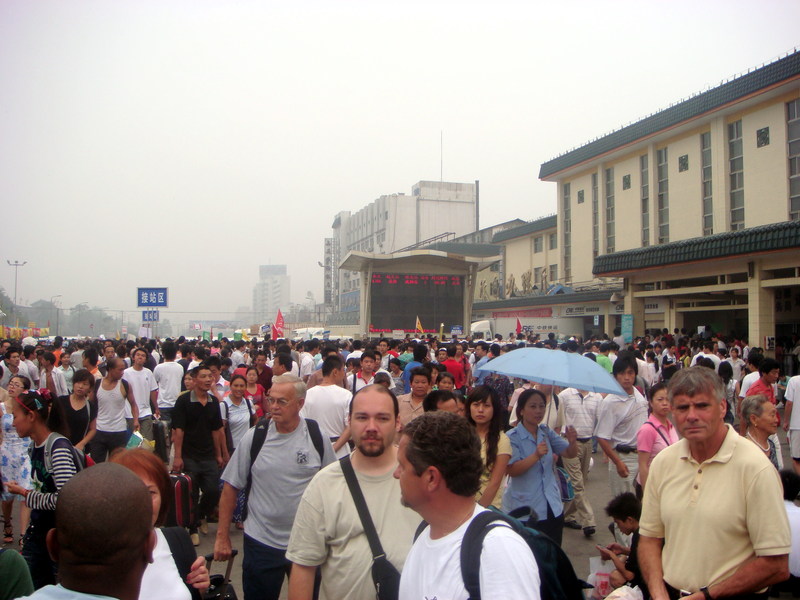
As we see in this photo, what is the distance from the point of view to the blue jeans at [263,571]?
415 centimetres

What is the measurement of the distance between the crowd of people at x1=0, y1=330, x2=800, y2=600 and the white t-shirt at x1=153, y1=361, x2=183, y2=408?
2.25 m

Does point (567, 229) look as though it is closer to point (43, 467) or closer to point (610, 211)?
point (610, 211)

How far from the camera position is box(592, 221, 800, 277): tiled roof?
21.5 metres

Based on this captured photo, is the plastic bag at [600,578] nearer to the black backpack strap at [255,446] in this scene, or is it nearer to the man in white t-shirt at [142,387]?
the black backpack strap at [255,446]

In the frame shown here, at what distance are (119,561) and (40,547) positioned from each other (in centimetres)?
301

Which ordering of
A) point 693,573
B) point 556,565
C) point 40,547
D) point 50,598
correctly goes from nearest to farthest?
point 50,598
point 556,565
point 693,573
point 40,547

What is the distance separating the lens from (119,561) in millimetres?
1764

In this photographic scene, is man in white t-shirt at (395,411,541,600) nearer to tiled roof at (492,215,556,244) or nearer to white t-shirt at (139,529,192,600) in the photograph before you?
white t-shirt at (139,529,192,600)

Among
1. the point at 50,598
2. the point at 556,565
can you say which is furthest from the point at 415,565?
the point at 50,598

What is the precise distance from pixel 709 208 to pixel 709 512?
32.0m

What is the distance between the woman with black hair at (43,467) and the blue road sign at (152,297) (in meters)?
14.2

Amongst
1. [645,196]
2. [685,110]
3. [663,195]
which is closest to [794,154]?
[685,110]

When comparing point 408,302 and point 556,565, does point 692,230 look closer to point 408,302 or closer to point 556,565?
point 408,302

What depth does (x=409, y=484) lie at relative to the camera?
2242 millimetres
